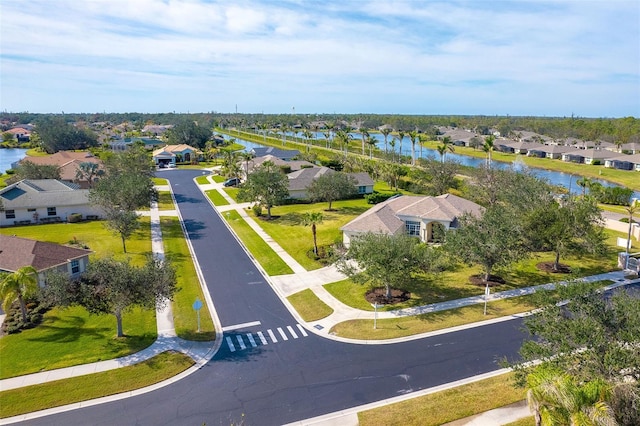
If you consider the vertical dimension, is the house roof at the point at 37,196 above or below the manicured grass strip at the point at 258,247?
above

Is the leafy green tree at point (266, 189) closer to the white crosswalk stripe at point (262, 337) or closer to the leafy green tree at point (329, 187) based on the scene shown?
the leafy green tree at point (329, 187)

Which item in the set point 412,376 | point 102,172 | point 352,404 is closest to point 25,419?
point 352,404

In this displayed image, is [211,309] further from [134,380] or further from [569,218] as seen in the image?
[569,218]

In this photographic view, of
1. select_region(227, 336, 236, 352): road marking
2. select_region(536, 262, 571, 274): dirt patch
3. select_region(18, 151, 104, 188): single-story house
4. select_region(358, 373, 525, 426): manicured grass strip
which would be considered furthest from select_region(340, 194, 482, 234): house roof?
select_region(18, 151, 104, 188): single-story house

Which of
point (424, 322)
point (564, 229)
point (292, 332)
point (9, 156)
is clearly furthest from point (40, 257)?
point (9, 156)

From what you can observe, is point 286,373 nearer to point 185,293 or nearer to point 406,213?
point 185,293

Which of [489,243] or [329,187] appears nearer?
[489,243]

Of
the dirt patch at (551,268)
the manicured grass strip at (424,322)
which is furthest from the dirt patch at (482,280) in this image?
the dirt patch at (551,268)
